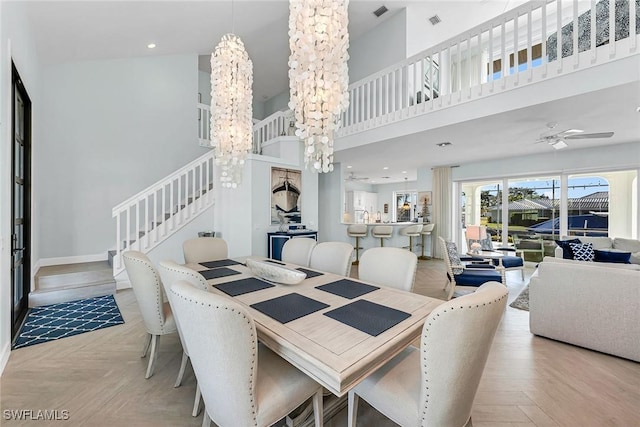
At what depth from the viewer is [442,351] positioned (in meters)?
1.03

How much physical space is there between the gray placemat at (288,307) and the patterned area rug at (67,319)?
2.41 m

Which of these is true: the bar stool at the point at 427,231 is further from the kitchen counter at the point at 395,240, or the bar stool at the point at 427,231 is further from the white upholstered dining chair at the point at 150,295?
the white upholstered dining chair at the point at 150,295

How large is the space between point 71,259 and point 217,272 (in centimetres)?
400

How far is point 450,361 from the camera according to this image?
3.42 ft

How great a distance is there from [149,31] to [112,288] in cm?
411

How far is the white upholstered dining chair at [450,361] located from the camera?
1.01 m

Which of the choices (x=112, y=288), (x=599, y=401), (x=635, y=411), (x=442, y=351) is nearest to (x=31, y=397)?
(x=112, y=288)

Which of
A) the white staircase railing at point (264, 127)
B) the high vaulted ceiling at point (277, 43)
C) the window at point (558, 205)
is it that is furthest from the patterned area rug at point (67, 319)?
the window at point (558, 205)

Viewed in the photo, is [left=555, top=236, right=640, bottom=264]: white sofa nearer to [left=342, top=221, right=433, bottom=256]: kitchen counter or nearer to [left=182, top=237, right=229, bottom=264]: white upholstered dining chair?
[left=342, top=221, right=433, bottom=256]: kitchen counter

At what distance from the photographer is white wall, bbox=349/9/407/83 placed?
18.8 ft

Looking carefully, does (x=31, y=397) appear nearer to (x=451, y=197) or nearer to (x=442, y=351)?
(x=442, y=351)

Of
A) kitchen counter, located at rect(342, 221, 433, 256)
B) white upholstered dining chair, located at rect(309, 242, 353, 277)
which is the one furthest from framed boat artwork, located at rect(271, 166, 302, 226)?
white upholstered dining chair, located at rect(309, 242, 353, 277)

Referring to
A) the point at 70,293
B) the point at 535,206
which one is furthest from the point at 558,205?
the point at 70,293

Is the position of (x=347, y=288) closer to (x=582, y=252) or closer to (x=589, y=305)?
(x=589, y=305)
